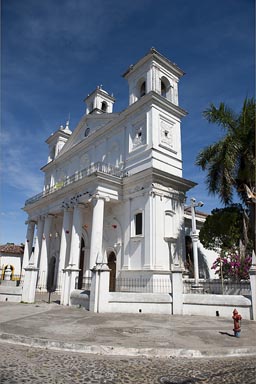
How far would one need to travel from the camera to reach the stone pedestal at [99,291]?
39.4ft

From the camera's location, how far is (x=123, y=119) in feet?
75.8

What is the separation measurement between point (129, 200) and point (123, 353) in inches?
568

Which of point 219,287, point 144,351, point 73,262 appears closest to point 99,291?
point 219,287

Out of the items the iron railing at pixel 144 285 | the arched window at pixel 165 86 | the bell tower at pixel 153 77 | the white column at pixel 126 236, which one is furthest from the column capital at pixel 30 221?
the arched window at pixel 165 86

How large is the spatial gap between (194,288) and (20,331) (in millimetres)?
10013

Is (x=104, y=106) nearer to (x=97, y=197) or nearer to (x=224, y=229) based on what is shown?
(x=97, y=197)

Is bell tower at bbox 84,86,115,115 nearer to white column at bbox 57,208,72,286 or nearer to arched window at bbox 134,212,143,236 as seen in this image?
white column at bbox 57,208,72,286

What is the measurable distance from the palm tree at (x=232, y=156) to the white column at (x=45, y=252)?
15.2 meters

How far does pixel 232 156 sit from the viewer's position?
50.0 feet

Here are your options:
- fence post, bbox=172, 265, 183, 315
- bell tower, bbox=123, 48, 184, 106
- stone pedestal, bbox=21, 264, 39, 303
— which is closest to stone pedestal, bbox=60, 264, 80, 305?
stone pedestal, bbox=21, 264, 39, 303

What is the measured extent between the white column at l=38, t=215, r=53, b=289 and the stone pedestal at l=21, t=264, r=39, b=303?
7.83 meters

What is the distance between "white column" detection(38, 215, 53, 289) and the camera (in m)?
23.7

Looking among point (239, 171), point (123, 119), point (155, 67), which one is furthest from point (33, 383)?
point (155, 67)

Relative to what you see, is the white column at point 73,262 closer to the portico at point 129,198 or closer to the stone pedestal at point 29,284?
the portico at point 129,198
